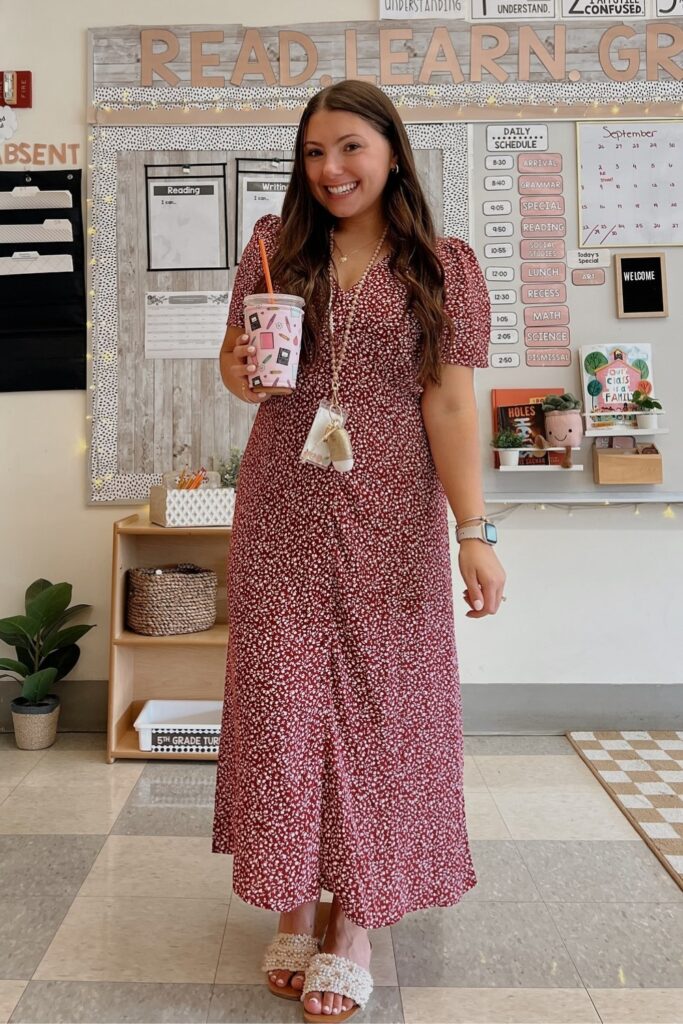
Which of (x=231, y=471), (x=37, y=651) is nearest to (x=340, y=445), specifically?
(x=231, y=471)

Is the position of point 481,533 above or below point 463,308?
below

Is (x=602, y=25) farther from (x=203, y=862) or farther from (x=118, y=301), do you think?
(x=203, y=862)

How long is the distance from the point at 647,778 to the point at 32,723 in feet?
6.19

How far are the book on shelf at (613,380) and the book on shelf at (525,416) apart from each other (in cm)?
11

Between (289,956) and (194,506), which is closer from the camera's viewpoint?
(289,956)

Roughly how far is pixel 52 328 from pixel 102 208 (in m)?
0.44

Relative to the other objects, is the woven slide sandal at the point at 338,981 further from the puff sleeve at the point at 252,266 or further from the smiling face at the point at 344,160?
the smiling face at the point at 344,160

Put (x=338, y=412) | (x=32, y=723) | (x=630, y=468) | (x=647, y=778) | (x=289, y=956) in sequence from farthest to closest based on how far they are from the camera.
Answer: (x=630, y=468), (x=32, y=723), (x=647, y=778), (x=289, y=956), (x=338, y=412)

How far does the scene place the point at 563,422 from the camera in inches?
106

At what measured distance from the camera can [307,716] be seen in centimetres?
132

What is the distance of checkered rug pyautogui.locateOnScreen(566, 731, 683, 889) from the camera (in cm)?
202

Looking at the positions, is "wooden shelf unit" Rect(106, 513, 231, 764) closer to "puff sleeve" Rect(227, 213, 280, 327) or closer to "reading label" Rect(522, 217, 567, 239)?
"puff sleeve" Rect(227, 213, 280, 327)

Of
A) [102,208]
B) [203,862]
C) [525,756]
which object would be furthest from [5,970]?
[102,208]

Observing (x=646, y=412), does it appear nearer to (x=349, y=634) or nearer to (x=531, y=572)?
(x=531, y=572)
